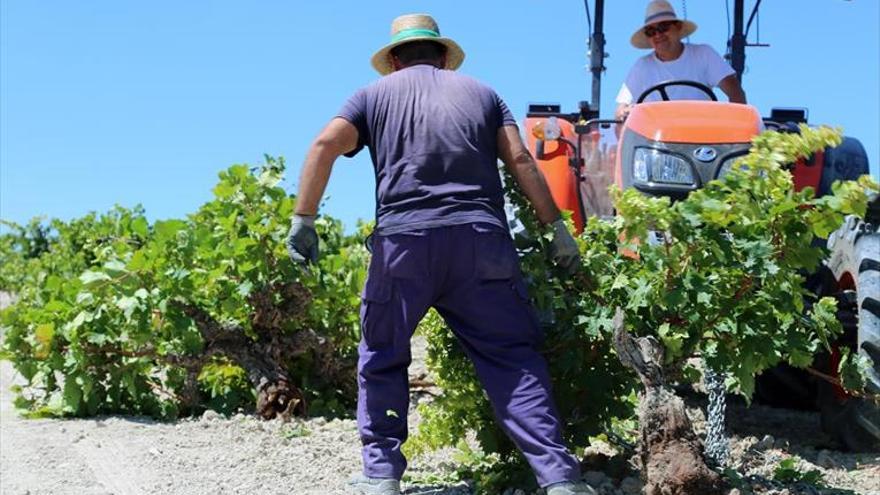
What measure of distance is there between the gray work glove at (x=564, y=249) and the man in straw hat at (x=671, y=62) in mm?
2396

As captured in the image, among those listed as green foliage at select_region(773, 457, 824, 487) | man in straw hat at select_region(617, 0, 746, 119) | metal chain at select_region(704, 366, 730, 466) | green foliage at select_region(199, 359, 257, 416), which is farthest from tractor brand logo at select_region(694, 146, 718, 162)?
green foliage at select_region(199, 359, 257, 416)

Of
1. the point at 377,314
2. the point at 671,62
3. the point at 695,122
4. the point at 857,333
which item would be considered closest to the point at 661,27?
the point at 671,62

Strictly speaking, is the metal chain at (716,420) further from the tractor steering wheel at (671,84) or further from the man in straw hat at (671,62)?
the man in straw hat at (671,62)

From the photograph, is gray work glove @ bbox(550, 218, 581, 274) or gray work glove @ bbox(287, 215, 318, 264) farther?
gray work glove @ bbox(287, 215, 318, 264)

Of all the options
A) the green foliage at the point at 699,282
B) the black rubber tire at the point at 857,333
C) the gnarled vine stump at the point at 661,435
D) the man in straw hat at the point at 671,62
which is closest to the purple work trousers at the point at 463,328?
the green foliage at the point at 699,282

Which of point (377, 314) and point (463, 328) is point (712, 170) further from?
point (377, 314)

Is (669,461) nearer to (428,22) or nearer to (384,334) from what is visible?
(384,334)

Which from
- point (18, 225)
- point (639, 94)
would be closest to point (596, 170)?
point (639, 94)

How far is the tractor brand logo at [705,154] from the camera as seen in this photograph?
5727mm

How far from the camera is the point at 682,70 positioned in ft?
21.7

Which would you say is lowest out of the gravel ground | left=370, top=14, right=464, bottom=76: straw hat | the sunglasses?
the gravel ground

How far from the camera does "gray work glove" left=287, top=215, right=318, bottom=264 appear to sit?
4.49 metres

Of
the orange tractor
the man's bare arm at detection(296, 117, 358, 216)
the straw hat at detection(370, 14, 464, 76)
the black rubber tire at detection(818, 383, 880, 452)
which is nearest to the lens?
the man's bare arm at detection(296, 117, 358, 216)

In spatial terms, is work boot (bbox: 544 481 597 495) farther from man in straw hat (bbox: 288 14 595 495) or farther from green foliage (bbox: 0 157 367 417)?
green foliage (bbox: 0 157 367 417)
